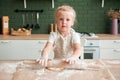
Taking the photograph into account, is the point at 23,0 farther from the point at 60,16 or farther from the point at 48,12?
the point at 60,16

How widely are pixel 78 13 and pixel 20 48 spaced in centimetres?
116

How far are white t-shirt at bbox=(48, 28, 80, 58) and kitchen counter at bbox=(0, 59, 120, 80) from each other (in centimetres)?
36

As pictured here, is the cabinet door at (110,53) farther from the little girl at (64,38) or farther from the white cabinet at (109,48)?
the little girl at (64,38)

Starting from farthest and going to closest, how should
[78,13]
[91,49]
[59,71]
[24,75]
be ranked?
[78,13] → [91,49] → [59,71] → [24,75]

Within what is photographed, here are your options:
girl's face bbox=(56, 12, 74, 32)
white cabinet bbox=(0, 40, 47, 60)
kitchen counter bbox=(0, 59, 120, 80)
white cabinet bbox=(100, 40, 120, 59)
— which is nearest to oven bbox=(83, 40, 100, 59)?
white cabinet bbox=(100, 40, 120, 59)

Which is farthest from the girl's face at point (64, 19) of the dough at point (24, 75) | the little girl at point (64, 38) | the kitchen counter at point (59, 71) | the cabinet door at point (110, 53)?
the cabinet door at point (110, 53)

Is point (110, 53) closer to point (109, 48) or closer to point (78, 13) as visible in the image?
point (109, 48)

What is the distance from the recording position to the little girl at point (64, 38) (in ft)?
6.58

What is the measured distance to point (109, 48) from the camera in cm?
354

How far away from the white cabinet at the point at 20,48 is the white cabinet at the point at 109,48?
2.73ft

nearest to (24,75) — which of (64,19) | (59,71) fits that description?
(59,71)

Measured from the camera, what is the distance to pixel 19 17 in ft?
13.2

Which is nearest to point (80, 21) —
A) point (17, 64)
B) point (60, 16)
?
point (60, 16)

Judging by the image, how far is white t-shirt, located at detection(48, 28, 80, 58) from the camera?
2109 millimetres
